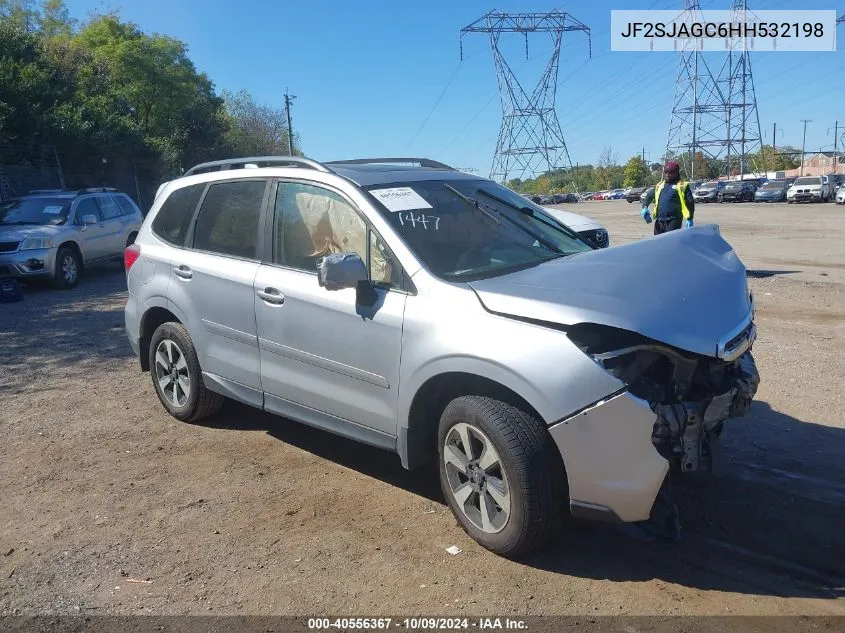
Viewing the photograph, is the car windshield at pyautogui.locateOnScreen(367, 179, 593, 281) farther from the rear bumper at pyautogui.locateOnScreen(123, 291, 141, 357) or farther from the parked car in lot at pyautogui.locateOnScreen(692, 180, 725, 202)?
the parked car in lot at pyautogui.locateOnScreen(692, 180, 725, 202)

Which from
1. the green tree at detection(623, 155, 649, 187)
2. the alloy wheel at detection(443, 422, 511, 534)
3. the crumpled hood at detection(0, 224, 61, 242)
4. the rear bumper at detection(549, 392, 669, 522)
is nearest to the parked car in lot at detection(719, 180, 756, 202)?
the crumpled hood at detection(0, 224, 61, 242)

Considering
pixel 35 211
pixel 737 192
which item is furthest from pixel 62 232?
pixel 737 192

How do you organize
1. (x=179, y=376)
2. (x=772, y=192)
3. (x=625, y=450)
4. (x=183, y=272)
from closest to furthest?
(x=625, y=450) < (x=183, y=272) < (x=179, y=376) < (x=772, y=192)

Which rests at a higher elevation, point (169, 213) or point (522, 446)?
point (169, 213)

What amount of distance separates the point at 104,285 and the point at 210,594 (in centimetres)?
1156

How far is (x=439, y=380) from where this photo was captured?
3.67 metres

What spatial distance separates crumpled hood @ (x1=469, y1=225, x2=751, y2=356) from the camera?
318 cm

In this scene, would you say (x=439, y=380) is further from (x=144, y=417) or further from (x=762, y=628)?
(x=144, y=417)

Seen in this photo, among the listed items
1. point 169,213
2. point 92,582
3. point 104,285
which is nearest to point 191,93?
Result: point 104,285

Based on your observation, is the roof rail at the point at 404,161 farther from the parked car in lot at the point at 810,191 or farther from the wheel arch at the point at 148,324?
the parked car in lot at the point at 810,191

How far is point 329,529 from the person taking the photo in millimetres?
3971

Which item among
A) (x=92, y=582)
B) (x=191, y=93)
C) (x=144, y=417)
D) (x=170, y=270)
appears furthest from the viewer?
(x=191, y=93)

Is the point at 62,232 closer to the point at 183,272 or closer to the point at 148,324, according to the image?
the point at 148,324

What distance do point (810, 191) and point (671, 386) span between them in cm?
4550
